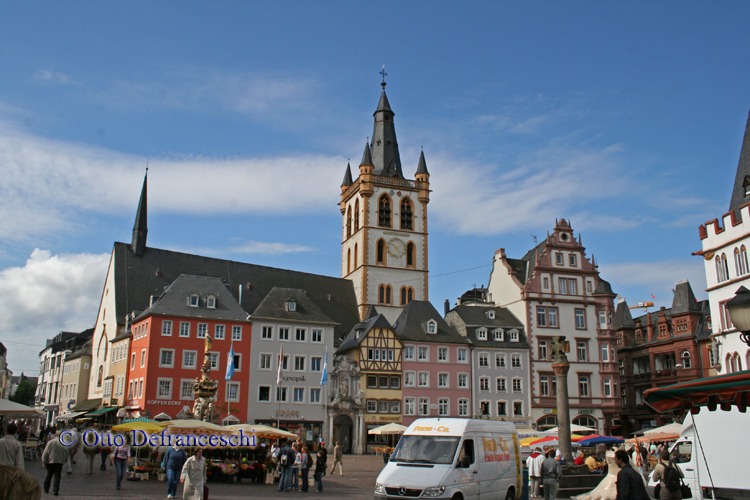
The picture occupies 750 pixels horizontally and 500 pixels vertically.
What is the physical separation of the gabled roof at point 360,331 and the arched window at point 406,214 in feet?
58.5

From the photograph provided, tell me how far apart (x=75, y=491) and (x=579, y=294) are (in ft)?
158

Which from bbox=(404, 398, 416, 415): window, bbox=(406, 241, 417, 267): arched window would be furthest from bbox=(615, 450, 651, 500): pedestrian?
bbox=(406, 241, 417, 267): arched window

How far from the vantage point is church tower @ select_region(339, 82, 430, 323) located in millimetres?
68125

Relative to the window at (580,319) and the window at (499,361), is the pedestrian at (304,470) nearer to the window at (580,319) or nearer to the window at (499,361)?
the window at (499,361)

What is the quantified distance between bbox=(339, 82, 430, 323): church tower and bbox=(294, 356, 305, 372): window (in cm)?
1470

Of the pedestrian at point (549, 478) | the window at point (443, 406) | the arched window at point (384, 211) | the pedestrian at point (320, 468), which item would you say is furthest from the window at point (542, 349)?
the pedestrian at point (549, 478)

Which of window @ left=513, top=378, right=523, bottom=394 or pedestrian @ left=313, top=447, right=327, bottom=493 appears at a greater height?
window @ left=513, top=378, right=523, bottom=394

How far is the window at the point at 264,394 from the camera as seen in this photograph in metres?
50.4

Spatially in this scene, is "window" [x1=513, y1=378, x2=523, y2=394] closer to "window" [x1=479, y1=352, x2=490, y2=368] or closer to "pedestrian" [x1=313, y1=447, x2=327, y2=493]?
"window" [x1=479, y1=352, x2=490, y2=368]

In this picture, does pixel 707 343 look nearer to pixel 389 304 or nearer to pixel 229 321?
pixel 389 304

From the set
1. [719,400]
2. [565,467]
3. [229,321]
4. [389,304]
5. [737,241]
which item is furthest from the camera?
[389,304]

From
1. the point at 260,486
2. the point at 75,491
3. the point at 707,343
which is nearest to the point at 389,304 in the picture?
the point at 707,343

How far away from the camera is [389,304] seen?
223 feet

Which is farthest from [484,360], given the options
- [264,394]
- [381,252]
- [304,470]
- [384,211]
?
[304,470]
